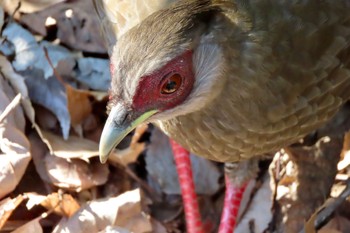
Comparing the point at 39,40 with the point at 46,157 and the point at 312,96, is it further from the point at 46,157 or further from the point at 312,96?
the point at 312,96

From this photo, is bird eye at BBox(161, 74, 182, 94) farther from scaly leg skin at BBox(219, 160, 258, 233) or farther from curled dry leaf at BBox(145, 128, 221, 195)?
curled dry leaf at BBox(145, 128, 221, 195)

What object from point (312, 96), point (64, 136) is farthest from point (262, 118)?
point (64, 136)

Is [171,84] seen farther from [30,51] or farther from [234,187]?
[30,51]

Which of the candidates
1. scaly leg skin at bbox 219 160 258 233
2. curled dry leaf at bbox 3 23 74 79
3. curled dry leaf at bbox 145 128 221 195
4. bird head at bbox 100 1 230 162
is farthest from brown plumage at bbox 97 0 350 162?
curled dry leaf at bbox 3 23 74 79

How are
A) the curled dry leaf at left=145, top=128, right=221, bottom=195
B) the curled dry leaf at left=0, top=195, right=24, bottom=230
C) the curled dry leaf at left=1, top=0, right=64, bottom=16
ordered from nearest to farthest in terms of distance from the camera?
the curled dry leaf at left=0, top=195, right=24, bottom=230
the curled dry leaf at left=145, top=128, right=221, bottom=195
the curled dry leaf at left=1, top=0, right=64, bottom=16

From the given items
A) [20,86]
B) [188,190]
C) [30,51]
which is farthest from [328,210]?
[30,51]

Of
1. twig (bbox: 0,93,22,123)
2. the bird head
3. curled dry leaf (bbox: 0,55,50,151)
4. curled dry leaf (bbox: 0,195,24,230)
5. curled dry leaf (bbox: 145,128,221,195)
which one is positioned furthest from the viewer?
curled dry leaf (bbox: 145,128,221,195)
